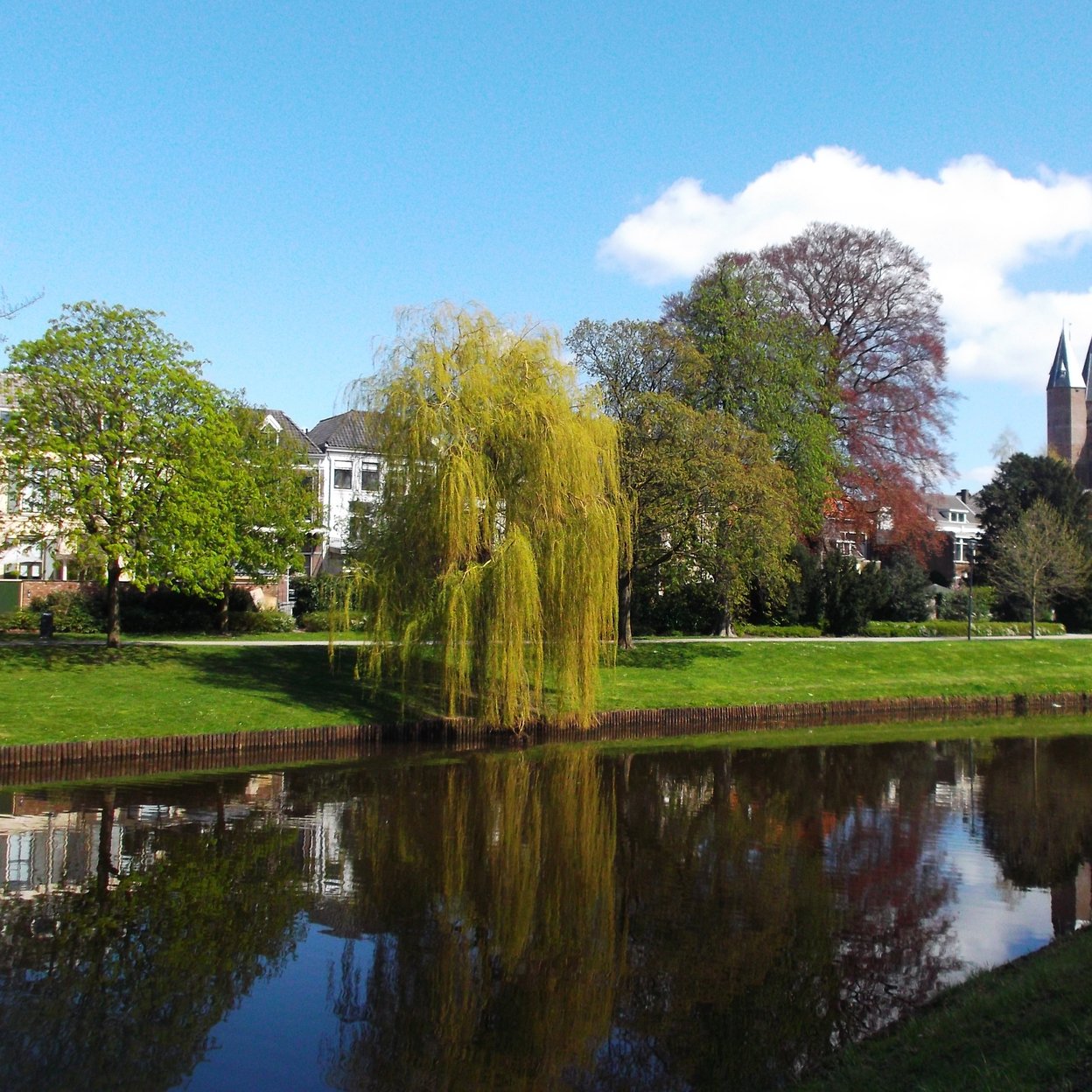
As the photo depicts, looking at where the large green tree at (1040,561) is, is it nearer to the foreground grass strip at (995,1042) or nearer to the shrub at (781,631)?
the shrub at (781,631)

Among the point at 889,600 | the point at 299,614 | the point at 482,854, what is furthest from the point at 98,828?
the point at 889,600

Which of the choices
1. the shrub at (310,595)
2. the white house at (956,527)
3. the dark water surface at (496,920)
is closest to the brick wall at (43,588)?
the shrub at (310,595)

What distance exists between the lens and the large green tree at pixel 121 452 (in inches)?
1193

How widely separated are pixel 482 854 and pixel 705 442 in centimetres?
2080

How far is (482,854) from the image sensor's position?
1738cm

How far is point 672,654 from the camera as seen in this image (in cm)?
3838

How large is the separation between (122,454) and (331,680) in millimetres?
8568

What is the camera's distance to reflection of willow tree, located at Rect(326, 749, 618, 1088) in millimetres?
9867

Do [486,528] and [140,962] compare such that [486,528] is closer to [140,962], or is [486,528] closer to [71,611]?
[140,962]

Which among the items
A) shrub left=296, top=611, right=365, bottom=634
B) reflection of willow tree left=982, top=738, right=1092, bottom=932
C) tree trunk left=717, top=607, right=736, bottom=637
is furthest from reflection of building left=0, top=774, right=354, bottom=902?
tree trunk left=717, top=607, right=736, bottom=637

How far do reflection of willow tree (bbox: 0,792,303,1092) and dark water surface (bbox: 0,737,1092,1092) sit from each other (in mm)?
39

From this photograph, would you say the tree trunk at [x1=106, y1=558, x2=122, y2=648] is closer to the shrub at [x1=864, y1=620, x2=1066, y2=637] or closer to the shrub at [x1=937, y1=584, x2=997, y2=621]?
the shrub at [x1=864, y1=620, x2=1066, y2=637]

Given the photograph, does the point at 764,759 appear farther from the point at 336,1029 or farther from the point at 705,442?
the point at 336,1029

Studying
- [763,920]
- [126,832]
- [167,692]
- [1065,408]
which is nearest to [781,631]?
[167,692]
